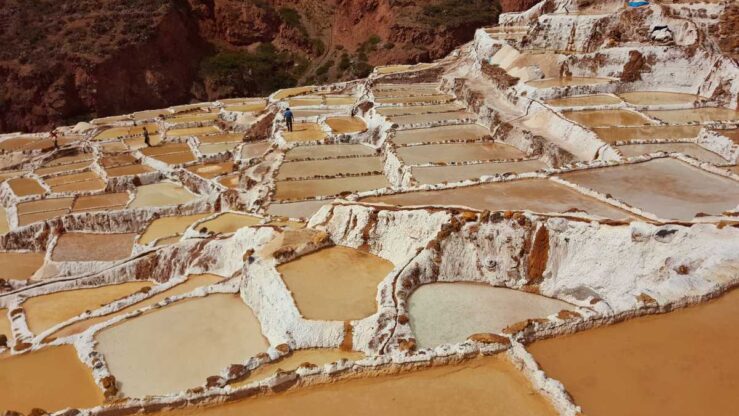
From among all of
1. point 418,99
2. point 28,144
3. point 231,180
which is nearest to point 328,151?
point 231,180

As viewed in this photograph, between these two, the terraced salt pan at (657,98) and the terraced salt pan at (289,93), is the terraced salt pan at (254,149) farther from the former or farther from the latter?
the terraced salt pan at (657,98)

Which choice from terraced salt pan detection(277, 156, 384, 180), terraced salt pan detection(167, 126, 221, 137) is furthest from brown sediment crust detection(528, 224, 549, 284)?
terraced salt pan detection(167, 126, 221, 137)

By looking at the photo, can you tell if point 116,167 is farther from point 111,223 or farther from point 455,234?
point 455,234

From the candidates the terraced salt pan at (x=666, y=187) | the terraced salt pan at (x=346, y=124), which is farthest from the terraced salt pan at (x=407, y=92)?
the terraced salt pan at (x=666, y=187)

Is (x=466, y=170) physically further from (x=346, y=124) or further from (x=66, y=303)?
(x=66, y=303)

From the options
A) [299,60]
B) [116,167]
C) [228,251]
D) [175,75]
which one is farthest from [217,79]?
[228,251]
